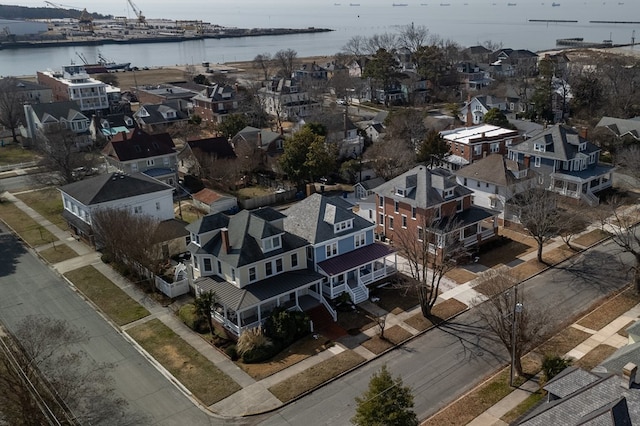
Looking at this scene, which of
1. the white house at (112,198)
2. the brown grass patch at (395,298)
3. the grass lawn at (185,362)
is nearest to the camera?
the grass lawn at (185,362)

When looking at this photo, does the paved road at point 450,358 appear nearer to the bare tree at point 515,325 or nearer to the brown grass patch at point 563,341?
the brown grass patch at point 563,341

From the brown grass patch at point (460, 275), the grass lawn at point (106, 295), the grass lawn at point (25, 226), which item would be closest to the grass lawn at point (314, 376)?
the brown grass patch at point (460, 275)

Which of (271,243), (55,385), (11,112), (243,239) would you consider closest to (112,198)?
(243,239)

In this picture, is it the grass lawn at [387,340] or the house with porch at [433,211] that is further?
the house with porch at [433,211]

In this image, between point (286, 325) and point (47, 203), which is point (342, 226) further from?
point (47, 203)

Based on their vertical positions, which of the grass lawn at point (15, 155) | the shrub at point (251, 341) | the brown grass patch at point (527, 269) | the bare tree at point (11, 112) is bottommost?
the brown grass patch at point (527, 269)

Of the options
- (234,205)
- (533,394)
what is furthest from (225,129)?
(533,394)

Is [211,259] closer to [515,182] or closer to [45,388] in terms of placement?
[45,388]
